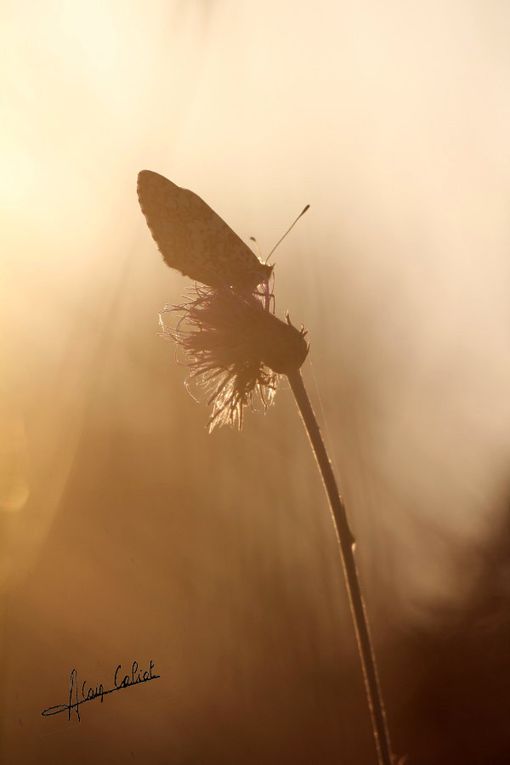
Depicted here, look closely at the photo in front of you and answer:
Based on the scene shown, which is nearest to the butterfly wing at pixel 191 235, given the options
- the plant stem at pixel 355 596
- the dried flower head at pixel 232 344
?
the dried flower head at pixel 232 344

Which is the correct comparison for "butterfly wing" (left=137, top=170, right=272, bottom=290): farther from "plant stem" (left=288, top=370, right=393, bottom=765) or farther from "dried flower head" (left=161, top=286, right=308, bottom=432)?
"plant stem" (left=288, top=370, right=393, bottom=765)

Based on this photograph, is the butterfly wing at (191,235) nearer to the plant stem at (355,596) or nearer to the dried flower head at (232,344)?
the dried flower head at (232,344)

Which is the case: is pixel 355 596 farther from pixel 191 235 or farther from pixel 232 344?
pixel 191 235

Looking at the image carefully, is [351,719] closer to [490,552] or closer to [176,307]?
[490,552]

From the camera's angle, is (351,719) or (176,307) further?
(351,719)

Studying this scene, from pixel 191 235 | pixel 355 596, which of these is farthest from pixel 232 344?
pixel 355 596

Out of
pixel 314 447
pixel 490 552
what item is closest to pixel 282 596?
pixel 490 552
